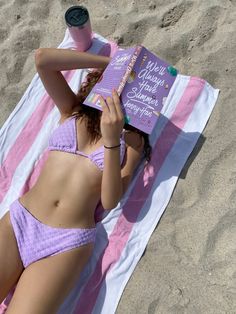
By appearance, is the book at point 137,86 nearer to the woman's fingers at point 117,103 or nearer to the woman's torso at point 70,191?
the woman's fingers at point 117,103

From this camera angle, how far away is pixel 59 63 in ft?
7.11

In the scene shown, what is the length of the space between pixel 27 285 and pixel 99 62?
107cm

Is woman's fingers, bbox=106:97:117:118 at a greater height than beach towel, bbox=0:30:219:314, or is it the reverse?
woman's fingers, bbox=106:97:117:118

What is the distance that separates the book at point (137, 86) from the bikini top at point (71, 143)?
23 cm

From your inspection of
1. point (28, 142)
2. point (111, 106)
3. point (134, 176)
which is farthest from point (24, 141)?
point (111, 106)

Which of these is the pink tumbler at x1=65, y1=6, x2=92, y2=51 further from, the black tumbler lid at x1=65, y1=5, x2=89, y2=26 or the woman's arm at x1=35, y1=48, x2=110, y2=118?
the woman's arm at x1=35, y1=48, x2=110, y2=118

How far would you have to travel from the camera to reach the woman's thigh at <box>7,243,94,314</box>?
6.15ft

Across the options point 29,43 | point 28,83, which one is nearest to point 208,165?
point 28,83

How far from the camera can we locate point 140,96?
1.93 metres

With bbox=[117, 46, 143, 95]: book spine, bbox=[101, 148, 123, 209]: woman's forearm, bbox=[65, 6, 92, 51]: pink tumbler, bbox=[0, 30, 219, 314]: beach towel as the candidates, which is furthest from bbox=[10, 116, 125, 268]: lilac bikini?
bbox=[65, 6, 92, 51]: pink tumbler

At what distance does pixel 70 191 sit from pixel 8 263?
42cm

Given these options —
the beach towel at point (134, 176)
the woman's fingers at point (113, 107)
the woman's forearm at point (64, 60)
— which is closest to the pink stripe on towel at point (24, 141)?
the beach towel at point (134, 176)

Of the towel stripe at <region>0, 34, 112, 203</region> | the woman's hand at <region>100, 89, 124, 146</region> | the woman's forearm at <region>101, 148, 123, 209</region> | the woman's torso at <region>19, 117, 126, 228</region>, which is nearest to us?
the woman's hand at <region>100, 89, 124, 146</region>

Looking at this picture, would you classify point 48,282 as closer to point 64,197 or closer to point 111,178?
point 64,197
